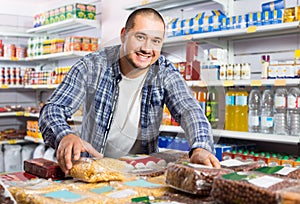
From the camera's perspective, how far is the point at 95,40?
17.0 feet

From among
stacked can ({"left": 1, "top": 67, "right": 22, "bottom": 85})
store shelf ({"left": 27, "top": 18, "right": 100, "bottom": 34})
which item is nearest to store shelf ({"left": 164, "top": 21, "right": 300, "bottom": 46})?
store shelf ({"left": 27, "top": 18, "right": 100, "bottom": 34})

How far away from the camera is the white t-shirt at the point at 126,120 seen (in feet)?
5.62

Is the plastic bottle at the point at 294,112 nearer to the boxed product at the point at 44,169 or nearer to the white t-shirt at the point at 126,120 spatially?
the white t-shirt at the point at 126,120

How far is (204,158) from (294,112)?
1803 millimetres

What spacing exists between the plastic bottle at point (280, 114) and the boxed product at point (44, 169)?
189cm

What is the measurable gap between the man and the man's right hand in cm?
10

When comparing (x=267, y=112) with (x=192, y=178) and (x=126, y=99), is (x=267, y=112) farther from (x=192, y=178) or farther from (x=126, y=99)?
(x=192, y=178)

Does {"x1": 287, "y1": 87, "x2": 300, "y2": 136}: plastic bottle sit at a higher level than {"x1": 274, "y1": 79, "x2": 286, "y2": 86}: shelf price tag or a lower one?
lower

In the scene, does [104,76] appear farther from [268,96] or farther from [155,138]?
[268,96]

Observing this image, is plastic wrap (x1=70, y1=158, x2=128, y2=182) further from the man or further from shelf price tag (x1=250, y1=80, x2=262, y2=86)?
shelf price tag (x1=250, y1=80, x2=262, y2=86)

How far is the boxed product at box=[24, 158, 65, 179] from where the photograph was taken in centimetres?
147

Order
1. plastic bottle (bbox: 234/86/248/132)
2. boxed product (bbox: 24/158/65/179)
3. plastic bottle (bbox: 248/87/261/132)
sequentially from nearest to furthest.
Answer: boxed product (bbox: 24/158/65/179)
plastic bottle (bbox: 248/87/261/132)
plastic bottle (bbox: 234/86/248/132)

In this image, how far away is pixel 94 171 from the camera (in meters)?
1.35

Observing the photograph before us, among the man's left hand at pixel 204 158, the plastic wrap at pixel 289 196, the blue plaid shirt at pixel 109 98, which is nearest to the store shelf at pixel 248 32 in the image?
the blue plaid shirt at pixel 109 98
